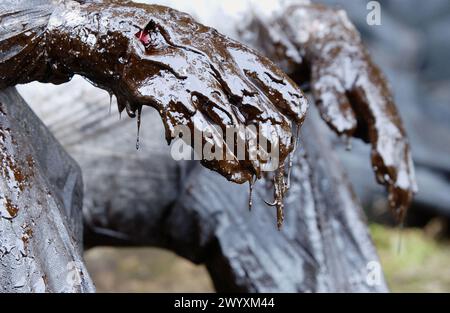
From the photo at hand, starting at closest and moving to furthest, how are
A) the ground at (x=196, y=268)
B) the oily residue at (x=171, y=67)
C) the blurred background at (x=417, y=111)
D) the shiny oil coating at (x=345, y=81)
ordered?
the oily residue at (x=171, y=67), the shiny oil coating at (x=345, y=81), the ground at (x=196, y=268), the blurred background at (x=417, y=111)

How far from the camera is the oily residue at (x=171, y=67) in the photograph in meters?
0.97

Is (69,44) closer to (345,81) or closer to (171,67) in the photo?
(171,67)

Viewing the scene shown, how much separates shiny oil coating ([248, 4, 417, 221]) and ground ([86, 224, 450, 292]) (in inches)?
55.6

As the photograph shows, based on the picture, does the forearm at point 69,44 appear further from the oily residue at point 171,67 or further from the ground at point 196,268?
the ground at point 196,268

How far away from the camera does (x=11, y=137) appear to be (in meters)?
1.09

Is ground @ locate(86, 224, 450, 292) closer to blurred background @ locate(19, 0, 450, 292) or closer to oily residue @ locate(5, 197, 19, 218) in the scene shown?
blurred background @ locate(19, 0, 450, 292)

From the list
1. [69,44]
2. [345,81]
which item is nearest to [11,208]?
[69,44]

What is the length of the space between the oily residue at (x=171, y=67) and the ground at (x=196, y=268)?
186 cm

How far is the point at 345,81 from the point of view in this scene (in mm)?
1497

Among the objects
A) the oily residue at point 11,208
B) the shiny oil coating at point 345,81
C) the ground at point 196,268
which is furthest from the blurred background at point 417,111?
the oily residue at point 11,208

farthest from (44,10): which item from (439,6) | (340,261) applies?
(439,6)

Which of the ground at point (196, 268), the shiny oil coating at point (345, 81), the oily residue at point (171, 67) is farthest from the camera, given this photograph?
the ground at point (196, 268)

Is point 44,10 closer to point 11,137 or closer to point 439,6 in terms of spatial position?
point 11,137

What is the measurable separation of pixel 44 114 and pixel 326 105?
0.59m
